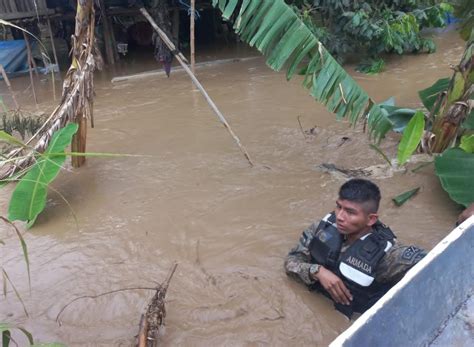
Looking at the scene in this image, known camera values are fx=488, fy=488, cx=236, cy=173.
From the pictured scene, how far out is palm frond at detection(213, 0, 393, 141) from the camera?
11.4 ft

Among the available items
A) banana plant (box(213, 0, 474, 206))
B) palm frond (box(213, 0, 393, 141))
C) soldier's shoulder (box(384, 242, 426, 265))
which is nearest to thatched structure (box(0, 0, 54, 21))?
banana plant (box(213, 0, 474, 206))

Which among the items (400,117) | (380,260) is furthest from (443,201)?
(380,260)

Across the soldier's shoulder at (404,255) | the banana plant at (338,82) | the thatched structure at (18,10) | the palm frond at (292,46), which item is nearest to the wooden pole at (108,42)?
the thatched structure at (18,10)

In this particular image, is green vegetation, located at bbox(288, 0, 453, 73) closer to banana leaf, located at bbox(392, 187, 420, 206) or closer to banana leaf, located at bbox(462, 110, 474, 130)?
banana leaf, located at bbox(462, 110, 474, 130)

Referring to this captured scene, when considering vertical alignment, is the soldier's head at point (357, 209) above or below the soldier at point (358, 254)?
above

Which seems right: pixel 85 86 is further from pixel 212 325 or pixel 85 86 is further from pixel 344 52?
pixel 344 52

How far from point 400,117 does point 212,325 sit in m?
3.29

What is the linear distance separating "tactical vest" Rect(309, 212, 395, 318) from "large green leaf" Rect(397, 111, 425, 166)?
1372 millimetres

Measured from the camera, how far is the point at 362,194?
2.74 meters

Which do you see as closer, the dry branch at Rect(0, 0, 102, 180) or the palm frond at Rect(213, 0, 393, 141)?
the palm frond at Rect(213, 0, 393, 141)

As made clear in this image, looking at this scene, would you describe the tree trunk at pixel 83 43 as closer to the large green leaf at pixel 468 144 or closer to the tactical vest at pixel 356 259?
the tactical vest at pixel 356 259

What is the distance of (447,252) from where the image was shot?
186 centimetres

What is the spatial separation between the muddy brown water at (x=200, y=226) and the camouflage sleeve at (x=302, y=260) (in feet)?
0.46

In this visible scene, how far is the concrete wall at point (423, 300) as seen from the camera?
5.13 feet
